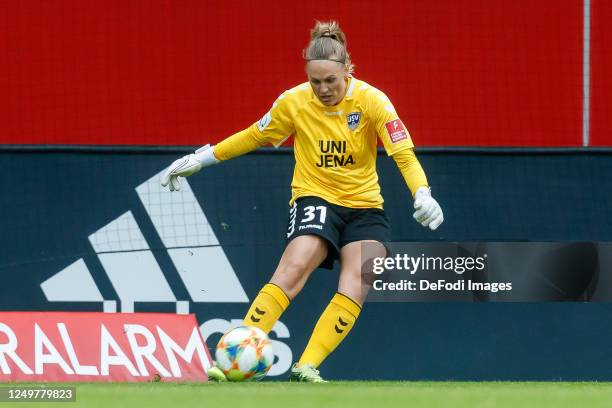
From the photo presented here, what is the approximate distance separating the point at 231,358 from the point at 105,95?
2.96m

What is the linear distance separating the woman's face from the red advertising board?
1.56 metres

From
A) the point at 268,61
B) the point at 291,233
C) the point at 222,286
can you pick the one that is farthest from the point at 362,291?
the point at 268,61

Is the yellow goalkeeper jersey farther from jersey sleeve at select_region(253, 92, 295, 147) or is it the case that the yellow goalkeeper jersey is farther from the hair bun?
Answer: the hair bun

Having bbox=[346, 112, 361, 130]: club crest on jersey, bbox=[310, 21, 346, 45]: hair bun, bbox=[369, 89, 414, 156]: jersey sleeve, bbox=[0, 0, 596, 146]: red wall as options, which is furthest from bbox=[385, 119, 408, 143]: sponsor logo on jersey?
bbox=[0, 0, 596, 146]: red wall

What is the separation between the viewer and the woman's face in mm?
6219

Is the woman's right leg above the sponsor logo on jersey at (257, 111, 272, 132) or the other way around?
the other way around

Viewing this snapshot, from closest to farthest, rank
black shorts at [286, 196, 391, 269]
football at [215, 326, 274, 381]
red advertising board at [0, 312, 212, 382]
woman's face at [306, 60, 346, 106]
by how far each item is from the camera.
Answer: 1. football at [215, 326, 274, 381]
2. woman's face at [306, 60, 346, 106]
3. black shorts at [286, 196, 391, 269]
4. red advertising board at [0, 312, 212, 382]

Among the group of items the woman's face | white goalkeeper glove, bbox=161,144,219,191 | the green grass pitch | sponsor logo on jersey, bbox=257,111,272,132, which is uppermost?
the woman's face

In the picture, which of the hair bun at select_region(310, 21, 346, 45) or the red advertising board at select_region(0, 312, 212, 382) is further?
the red advertising board at select_region(0, 312, 212, 382)

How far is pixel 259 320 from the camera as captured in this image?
615 cm

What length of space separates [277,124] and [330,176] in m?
0.40

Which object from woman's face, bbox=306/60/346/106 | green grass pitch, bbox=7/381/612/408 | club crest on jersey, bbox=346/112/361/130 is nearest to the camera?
green grass pitch, bbox=7/381/612/408

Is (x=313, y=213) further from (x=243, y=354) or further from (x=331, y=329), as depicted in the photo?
(x=243, y=354)

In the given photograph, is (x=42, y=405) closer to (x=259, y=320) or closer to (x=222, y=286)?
(x=259, y=320)
